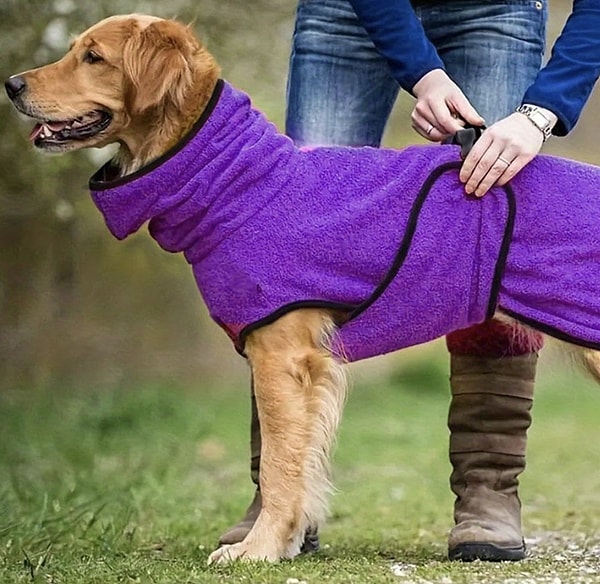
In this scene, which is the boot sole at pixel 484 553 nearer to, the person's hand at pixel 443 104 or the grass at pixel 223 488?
the grass at pixel 223 488

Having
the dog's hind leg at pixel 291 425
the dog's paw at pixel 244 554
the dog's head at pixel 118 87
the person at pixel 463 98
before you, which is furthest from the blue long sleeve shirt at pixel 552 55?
the dog's paw at pixel 244 554

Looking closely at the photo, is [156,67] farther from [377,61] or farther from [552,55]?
[552,55]

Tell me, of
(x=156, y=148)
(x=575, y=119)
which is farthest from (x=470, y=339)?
(x=156, y=148)

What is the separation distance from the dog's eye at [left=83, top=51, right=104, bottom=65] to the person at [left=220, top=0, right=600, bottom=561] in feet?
2.02

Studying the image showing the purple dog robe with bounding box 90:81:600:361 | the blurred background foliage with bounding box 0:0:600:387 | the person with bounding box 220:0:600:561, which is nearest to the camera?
the purple dog robe with bounding box 90:81:600:361

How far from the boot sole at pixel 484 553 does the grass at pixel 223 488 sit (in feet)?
0.19

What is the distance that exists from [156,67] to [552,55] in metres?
1.05

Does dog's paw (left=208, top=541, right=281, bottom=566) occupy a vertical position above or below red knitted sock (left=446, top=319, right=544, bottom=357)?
below

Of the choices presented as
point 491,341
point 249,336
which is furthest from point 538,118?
point 249,336

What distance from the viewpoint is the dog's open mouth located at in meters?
3.37

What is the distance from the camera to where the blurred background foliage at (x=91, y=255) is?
553 cm

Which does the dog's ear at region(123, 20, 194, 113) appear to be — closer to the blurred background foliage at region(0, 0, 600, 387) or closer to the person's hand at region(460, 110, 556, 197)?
the person's hand at region(460, 110, 556, 197)

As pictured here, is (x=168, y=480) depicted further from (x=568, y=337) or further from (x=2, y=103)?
(x=568, y=337)

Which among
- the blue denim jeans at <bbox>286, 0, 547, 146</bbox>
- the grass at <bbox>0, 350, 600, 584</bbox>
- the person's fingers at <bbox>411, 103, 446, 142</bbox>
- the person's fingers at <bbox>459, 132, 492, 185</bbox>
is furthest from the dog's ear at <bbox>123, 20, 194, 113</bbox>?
the grass at <bbox>0, 350, 600, 584</bbox>
